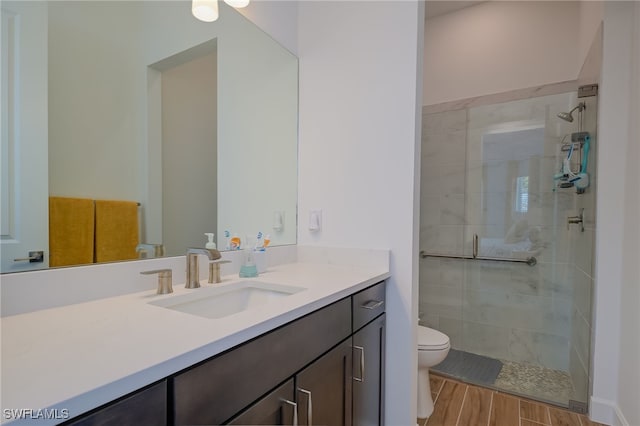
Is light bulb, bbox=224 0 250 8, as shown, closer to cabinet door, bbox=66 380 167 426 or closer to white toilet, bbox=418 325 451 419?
cabinet door, bbox=66 380 167 426

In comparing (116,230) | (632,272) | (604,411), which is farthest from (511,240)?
(116,230)

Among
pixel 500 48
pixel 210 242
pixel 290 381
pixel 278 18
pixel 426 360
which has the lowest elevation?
pixel 426 360

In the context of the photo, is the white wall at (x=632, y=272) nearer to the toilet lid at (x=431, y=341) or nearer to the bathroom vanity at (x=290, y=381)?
the toilet lid at (x=431, y=341)

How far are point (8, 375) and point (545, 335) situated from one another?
2.89m

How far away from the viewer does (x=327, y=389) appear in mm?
1003

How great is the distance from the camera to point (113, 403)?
478 millimetres

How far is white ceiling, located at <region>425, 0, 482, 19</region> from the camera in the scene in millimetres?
2594

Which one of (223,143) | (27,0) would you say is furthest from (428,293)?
(27,0)

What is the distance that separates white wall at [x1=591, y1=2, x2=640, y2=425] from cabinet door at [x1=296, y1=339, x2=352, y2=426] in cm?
155

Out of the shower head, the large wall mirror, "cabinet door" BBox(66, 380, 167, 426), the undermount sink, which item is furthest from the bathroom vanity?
the shower head

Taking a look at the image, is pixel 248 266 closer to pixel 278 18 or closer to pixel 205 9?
pixel 205 9

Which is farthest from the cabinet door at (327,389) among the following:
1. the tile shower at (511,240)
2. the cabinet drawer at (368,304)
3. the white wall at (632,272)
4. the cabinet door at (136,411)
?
the tile shower at (511,240)

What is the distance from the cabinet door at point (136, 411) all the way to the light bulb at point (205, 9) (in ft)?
4.53

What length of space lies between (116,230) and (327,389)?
34.3 inches
